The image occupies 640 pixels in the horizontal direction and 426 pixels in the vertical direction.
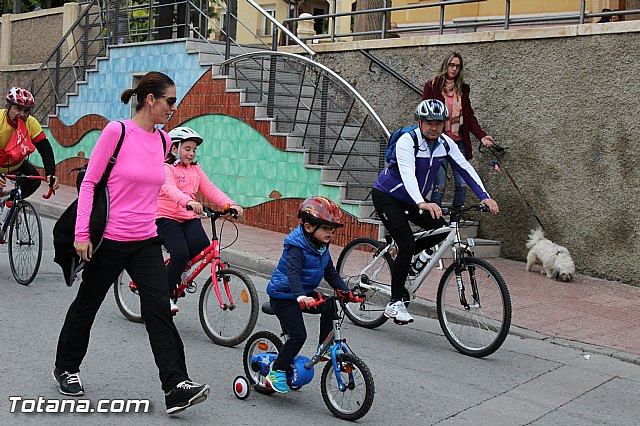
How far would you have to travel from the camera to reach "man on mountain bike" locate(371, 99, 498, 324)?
738 cm

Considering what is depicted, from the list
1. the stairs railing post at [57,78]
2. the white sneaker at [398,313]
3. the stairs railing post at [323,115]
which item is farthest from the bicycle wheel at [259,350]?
the stairs railing post at [57,78]

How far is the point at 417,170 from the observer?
7.59 metres

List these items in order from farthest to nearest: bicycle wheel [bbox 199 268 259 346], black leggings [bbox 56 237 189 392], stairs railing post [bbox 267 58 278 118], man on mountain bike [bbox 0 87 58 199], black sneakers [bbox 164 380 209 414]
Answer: stairs railing post [bbox 267 58 278 118]
man on mountain bike [bbox 0 87 58 199]
bicycle wheel [bbox 199 268 259 346]
black leggings [bbox 56 237 189 392]
black sneakers [bbox 164 380 209 414]

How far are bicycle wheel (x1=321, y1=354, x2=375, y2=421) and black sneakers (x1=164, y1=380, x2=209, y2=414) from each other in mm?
758

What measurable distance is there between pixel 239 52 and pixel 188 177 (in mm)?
8647

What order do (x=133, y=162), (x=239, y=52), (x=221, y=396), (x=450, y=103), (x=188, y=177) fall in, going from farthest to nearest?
(x=239, y=52) → (x=450, y=103) → (x=188, y=177) → (x=221, y=396) → (x=133, y=162)

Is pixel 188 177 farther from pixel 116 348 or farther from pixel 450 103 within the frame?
pixel 450 103

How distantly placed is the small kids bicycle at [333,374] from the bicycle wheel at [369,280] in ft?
7.44

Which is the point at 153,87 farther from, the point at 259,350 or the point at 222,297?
the point at 222,297

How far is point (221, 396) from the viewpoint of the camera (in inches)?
231

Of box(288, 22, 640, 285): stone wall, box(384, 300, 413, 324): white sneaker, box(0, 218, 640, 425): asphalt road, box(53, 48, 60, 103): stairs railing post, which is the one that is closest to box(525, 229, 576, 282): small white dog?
box(288, 22, 640, 285): stone wall

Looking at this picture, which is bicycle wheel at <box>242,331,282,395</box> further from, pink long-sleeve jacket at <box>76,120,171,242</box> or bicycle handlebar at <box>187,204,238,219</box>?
bicycle handlebar at <box>187,204,238,219</box>

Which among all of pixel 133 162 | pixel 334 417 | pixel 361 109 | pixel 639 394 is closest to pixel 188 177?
pixel 133 162

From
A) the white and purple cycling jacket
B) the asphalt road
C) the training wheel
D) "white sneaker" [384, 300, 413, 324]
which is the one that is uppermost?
the white and purple cycling jacket
